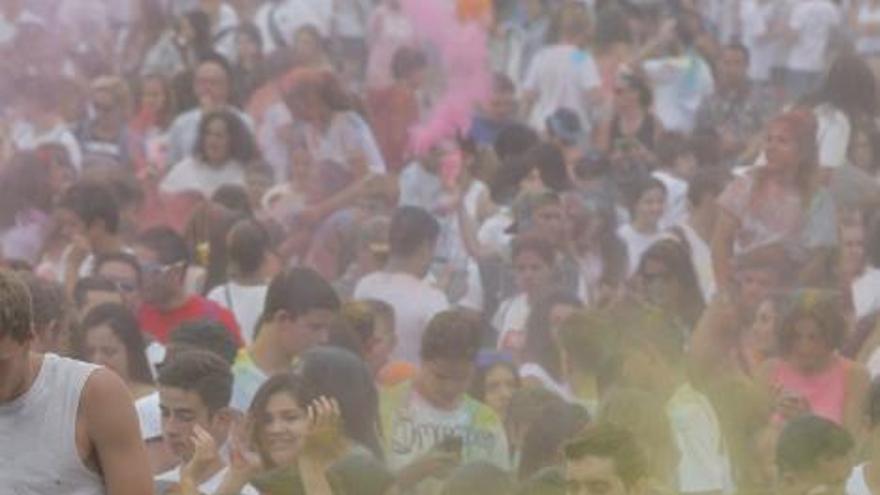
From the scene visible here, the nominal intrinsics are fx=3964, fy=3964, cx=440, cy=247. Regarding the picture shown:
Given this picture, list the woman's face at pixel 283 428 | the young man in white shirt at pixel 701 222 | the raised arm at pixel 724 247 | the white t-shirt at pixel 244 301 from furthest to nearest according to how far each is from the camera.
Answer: the young man in white shirt at pixel 701 222, the raised arm at pixel 724 247, the white t-shirt at pixel 244 301, the woman's face at pixel 283 428

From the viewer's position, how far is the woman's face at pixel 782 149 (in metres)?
16.9

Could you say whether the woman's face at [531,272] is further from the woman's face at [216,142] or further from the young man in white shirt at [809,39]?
the young man in white shirt at [809,39]

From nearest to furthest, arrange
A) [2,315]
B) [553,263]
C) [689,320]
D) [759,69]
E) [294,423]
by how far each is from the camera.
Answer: [2,315] < [294,423] < [689,320] < [553,263] < [759,69]

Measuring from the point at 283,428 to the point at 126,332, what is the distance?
182 cm

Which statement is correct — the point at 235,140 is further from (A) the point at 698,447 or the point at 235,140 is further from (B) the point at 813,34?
(A) the point at 698,447

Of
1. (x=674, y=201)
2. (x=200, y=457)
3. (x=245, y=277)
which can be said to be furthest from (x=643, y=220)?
(x=200, y=457)

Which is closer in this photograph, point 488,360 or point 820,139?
point 488,360

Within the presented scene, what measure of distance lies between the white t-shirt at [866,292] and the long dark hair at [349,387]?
8.66 feet

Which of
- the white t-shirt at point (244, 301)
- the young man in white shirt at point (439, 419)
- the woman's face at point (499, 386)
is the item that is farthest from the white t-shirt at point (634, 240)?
the young man in white shirt at point (439, 419)

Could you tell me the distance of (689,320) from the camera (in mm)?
14766

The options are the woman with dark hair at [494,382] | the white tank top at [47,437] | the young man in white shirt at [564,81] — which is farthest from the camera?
the young man in white shirt at [564,81]

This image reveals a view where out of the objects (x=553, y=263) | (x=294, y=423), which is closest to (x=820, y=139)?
(x=553, y=263)

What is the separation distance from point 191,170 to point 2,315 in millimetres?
11094

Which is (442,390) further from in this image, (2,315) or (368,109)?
(368,109)
